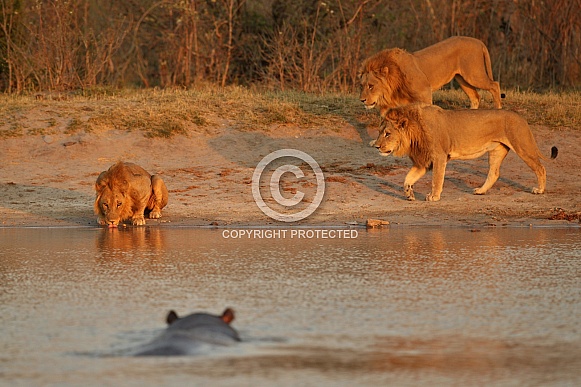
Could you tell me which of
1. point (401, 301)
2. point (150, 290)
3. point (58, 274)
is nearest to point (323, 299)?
point (401, 301)

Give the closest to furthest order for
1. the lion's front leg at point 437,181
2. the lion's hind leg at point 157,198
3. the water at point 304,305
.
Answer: the water at point 304,305, the lion's hind leg at point 157,198, the lion's front leg at point 437,181

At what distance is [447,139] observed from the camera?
11.8 meters

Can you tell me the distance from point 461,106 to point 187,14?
6.12 metres

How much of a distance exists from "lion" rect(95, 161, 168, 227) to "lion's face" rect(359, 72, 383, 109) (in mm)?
3971

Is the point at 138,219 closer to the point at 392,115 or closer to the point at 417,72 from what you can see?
the point at 392,115

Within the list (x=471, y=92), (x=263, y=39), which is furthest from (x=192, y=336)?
(x=263, y=39)

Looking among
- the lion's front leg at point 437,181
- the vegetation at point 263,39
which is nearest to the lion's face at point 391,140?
the lion's front leg at point 437,181

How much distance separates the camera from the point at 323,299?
682cm

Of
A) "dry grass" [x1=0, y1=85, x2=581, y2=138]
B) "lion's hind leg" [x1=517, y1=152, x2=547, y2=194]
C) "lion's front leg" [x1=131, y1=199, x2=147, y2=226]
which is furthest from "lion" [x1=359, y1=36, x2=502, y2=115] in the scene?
"lion's front leg" [x1=131, y1=199, x2=147, y2=226]

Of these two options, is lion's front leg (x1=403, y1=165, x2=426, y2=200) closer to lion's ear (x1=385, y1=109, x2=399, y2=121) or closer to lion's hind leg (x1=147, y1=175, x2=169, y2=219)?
lion's ear (x1=385, y1=109, x2=399, y2=121)

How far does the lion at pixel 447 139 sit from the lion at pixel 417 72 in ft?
5.93

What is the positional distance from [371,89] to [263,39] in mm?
6914

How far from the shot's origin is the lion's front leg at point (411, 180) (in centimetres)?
1166

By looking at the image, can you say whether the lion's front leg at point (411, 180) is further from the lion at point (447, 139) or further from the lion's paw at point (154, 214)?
the lion's paw at point (154, 214)
